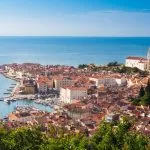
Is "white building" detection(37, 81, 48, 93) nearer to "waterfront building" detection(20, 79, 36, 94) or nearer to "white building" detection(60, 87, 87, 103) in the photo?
"waterfront building" detection(20, 79, 36, 94)

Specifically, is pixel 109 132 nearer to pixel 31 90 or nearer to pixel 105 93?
pixel 105 93

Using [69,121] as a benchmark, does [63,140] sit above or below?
above

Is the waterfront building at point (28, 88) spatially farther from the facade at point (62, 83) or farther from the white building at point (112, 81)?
the white building at point (112, 81)

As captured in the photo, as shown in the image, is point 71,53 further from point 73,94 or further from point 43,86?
point 73,94

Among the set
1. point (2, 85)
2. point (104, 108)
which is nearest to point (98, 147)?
point (104, 108)

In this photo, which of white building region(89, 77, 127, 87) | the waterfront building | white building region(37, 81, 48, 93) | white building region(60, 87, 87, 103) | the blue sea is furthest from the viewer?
the blue sea

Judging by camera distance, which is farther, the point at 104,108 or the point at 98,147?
the point at 104,108

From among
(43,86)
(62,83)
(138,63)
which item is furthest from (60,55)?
(43,86)

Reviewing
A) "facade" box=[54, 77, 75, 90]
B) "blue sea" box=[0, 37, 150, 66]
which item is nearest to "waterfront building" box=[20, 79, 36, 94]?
"facade" box=[54, 77, 75, 90]
